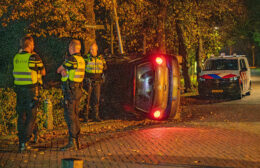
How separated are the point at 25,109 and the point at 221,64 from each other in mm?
12511

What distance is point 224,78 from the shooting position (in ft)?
57.9

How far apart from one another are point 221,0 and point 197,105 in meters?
6.84

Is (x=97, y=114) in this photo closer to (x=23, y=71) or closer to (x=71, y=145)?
(x=71, y=145)

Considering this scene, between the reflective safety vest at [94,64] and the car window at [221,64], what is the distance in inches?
354

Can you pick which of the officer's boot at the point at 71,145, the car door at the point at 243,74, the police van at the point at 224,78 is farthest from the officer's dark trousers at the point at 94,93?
the car door at the point at 243,74

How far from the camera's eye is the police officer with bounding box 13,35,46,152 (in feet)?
24.6

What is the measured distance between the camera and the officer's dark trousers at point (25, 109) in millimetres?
7559

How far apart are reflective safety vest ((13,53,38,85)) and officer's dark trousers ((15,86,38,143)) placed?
124mm

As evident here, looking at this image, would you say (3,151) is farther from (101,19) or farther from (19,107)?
(101,19)

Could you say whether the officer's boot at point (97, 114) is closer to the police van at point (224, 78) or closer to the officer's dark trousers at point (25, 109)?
the officer's dark trousers at point (25, 109)

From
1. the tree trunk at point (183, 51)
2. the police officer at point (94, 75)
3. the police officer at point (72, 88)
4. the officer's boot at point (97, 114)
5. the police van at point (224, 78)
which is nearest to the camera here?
the police officer at point (72, 88)

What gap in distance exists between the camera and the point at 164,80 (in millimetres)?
10406

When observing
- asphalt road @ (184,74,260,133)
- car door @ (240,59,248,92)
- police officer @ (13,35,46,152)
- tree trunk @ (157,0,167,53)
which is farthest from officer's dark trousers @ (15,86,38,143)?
car door @ (240,59,248,92)

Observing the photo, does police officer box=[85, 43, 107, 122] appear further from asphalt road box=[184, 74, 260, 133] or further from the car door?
the car door
